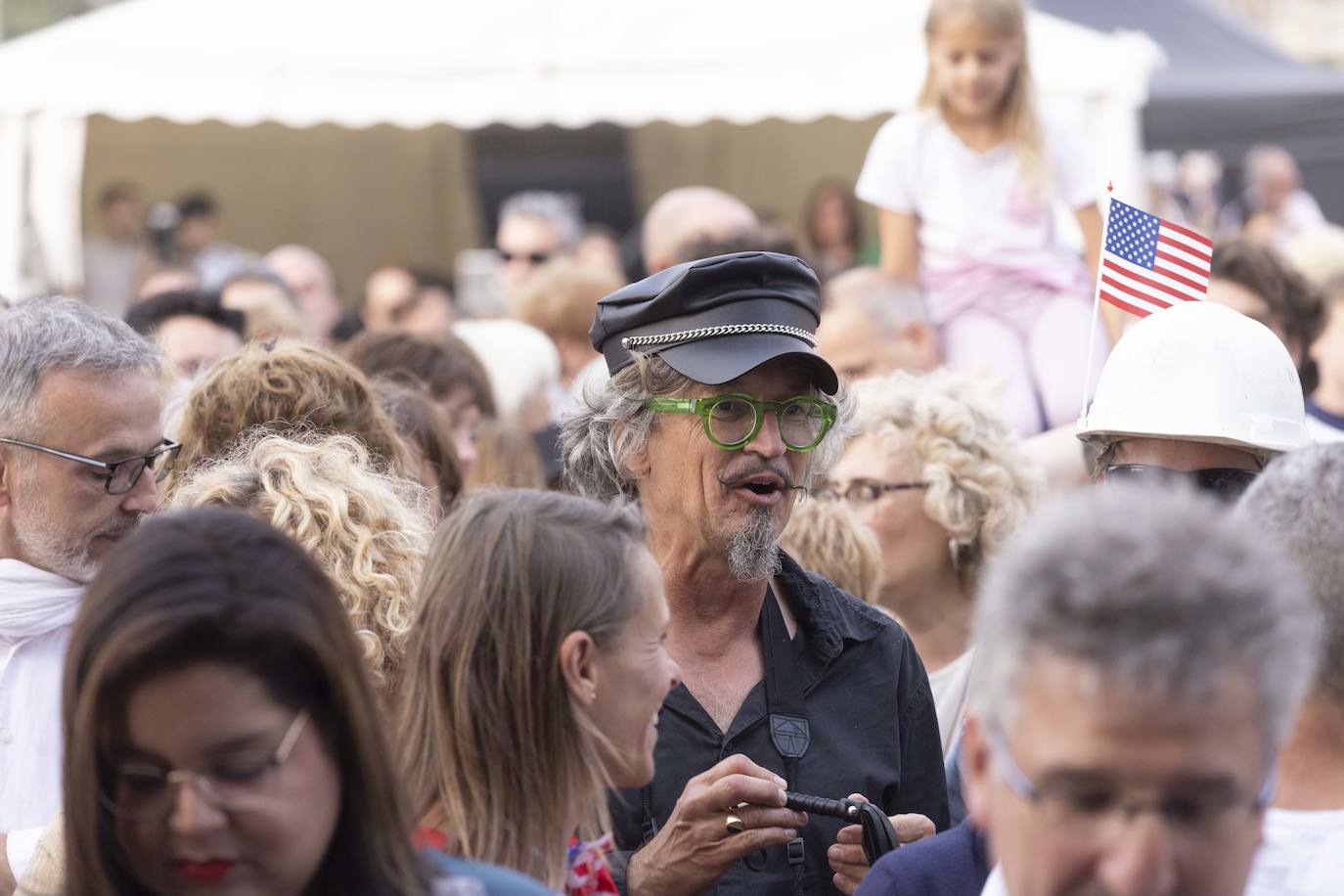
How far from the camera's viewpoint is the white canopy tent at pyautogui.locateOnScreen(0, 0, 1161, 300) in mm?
10492

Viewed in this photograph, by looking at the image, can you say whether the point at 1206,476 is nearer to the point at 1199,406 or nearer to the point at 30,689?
the point at 1199,406

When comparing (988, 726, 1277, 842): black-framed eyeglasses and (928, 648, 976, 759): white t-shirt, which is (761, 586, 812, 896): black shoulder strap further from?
(988, 726, 1277, 842): black-framed eyeglasses

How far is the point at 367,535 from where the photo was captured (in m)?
3.31

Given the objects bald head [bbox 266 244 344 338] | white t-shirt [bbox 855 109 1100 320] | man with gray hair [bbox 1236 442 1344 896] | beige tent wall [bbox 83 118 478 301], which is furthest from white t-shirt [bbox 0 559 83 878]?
beige tent wall [bbox 83 118 478 301]

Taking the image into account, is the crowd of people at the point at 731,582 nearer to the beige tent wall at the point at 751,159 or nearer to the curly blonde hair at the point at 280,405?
the curly blonde hair at the point at 280,405

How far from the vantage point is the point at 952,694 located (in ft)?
14.9

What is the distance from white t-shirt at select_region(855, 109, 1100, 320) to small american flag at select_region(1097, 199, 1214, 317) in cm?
203

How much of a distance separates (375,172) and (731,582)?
38.3 feet

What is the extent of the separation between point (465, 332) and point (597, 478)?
363cm

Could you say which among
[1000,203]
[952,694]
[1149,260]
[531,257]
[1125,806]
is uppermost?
[531,257]

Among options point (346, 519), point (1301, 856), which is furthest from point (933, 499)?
point (1301, 856)

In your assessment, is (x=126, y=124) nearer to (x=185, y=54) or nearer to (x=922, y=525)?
(x=185, y=54)

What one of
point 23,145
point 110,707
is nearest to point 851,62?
point 23,145

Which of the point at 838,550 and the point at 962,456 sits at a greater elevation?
the point at 962,456
